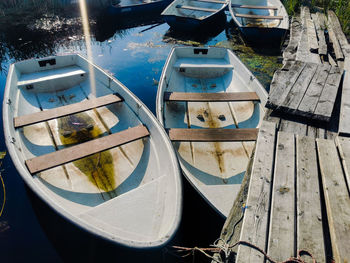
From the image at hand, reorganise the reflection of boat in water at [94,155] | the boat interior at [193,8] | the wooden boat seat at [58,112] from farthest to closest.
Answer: the boat interior at [193,8]
the wooden boat seat at [58,112]
the reflection of boat in water at [94,155]

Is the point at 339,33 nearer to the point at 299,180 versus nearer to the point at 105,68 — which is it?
the point at 299,180

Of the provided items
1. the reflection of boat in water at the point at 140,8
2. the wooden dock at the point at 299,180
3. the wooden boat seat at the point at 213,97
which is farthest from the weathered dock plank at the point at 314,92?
the reflection of boat in water at the point at 140,8

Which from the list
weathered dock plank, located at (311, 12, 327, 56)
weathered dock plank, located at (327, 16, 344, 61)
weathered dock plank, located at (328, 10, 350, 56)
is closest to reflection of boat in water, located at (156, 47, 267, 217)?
weathered dock plank, located at (311, 12, 327, 56)

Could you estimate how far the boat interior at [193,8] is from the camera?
1175cm

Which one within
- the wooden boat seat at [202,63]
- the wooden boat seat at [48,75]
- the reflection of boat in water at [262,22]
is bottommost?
the wooden boat seat at [202,63]

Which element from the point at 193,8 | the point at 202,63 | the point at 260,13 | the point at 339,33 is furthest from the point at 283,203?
the point at 260,13

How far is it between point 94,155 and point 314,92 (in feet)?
13.2

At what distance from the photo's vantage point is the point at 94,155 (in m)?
4.54

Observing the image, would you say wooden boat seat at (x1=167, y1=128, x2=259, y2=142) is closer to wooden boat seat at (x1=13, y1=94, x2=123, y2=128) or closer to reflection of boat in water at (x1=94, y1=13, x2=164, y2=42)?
wooden boat seat at (x1=13, y1=94, x2=123, y2=128)

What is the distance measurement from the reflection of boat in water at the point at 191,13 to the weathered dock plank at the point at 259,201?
8817 millimetres

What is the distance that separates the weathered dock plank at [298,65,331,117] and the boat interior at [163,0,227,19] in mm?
8777

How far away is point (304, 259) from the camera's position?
77.2 inches

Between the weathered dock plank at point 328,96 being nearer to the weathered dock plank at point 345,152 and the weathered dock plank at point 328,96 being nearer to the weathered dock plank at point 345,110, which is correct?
the weathered dock plank at point 345,110

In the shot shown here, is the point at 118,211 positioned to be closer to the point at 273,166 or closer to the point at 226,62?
the point at 273,166
